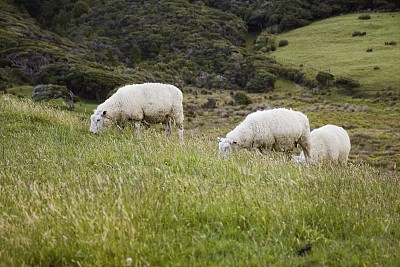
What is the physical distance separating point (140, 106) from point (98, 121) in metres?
1.43

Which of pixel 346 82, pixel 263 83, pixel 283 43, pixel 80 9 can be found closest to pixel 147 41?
pixel 80 9

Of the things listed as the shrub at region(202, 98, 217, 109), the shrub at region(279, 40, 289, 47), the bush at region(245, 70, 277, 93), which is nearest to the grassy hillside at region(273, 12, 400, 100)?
the shrub at region(279, 40, 289, 47)

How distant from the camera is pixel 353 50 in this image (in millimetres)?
88562

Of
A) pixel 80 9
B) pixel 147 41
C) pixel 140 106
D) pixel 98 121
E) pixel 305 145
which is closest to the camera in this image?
pixel 98 121

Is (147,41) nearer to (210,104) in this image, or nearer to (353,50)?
(210,104)

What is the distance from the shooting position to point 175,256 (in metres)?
3.99

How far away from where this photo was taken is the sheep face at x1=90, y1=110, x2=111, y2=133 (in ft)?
42.6

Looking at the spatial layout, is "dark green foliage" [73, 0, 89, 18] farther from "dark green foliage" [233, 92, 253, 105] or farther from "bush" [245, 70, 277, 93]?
"dark green foliage" [233, 92, 253, 105]

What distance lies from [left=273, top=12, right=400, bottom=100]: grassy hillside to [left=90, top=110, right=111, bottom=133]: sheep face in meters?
60.2

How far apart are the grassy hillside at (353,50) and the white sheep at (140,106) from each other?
193 feet

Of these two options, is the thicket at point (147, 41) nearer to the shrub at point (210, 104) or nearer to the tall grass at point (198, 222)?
the shrub at point (210, 104)

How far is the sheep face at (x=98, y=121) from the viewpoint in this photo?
1299 cm

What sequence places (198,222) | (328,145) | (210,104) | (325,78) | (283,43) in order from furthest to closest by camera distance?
(283,43) → (325,78) → (210,104) → (328,145) → (198,222)

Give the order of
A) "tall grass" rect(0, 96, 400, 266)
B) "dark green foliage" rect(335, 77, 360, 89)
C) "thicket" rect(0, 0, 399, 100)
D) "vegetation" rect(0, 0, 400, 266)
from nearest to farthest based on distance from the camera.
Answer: "tall grass" rect(0, 96, 400, 266) → "vegetation" rect(0, 0, 400, 266) → "thicket" rect(0, 0, 399, 100) → "dark green foliage" rect(335, 77, 360, 89)
